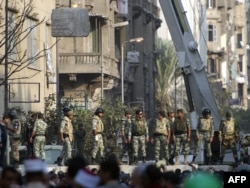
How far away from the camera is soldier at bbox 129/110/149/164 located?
32.5 meters

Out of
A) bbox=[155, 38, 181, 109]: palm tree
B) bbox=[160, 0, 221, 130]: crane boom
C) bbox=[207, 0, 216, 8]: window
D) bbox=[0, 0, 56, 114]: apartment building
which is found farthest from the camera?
bbox=[207, 0, 216, 8]: window

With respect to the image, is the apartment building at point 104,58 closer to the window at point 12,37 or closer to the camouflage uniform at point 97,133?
the window at point 12,37

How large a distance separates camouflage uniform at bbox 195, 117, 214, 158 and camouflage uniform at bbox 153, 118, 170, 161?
3.26 ft

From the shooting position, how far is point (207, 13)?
113250mm

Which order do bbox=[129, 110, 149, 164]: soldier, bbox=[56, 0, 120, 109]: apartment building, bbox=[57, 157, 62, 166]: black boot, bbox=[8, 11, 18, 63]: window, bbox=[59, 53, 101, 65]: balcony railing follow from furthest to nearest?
bbox=[59, 53, 101, 65]: balcony railing < bbox=[56, 0, 120, 109]: apartment building < bbox=[8, 11, 18, 63]: window < bbox=[129, 110, 149, 164]: soldier < bbox=[57, 157, 62, 166]: black boot

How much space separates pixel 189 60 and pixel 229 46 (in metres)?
81.4

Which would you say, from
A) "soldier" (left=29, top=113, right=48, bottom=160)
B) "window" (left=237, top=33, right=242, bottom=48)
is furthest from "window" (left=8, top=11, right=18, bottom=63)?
"window" (left=237, top=33, right=242, bottom=48)

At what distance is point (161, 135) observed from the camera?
1298 inches

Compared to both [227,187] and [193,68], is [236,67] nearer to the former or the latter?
[193,68]

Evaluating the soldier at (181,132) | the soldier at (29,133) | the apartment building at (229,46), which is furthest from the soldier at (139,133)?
the apartment building at (229,46)

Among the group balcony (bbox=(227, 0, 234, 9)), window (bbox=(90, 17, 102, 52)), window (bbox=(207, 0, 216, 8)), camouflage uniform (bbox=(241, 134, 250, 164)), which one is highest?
balcony (bbox=(227, 0, 234, 9))

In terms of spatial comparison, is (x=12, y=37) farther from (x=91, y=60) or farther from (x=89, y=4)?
(x=89, y=4)

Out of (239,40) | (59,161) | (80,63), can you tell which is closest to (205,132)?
(59,161)

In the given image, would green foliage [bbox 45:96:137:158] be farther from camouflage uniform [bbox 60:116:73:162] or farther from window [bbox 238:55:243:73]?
window [bbox 238:55:243:73]
